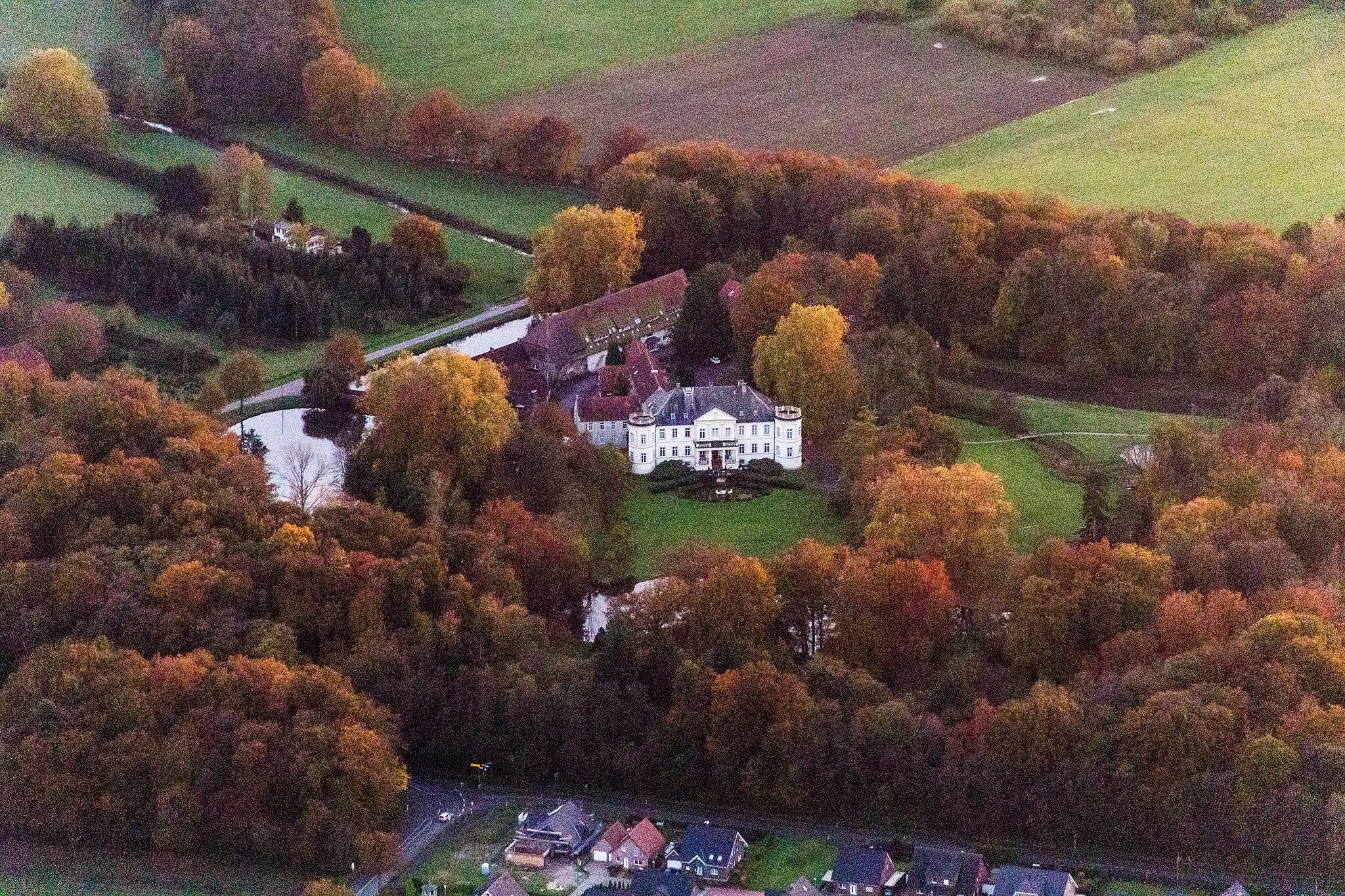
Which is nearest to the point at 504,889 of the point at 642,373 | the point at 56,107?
the point at 642,373

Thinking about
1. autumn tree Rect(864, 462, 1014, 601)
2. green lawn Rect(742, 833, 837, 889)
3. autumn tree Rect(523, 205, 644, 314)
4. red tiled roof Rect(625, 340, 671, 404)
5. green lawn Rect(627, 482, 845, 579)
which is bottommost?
green lawn Rect(742, 833, 837, 889)

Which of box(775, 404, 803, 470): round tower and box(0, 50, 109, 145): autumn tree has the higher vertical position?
box(0, 50, 109, 145): autumn tree

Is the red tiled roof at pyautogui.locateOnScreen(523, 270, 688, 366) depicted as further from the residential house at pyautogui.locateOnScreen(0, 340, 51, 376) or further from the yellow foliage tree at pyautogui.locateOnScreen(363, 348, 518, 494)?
the residential house at pyautogui.locateOnScreen(0, 340, 51, 376)

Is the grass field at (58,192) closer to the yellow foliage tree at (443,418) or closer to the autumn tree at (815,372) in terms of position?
the yellow foliage tree at (443,418)

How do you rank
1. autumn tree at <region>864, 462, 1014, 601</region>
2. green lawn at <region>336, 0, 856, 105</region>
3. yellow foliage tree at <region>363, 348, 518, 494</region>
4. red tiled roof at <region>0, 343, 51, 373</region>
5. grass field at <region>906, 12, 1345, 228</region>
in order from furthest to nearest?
1. green lawn at <region>336, 0, 856, 105</region>
2. grass field at <region>906, 12, 1345, 228</region>
3. red tiled roof at <region>0, 343, 51, 373</region>
4. yellow foliage tree at <region>363, 348, 518, 494</region>
5. autumn tree at <region>864, 462, 1014, 601</region>

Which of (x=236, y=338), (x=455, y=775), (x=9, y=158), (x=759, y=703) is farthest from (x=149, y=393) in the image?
(x=9, y=158)

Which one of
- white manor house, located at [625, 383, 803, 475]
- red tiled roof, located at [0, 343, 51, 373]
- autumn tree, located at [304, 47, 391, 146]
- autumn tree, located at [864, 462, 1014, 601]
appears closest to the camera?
autumn tree, located at [864, 462, 1014, 601]

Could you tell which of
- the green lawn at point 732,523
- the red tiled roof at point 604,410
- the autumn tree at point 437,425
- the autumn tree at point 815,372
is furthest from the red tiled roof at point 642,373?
the autumn tree at point 437,425

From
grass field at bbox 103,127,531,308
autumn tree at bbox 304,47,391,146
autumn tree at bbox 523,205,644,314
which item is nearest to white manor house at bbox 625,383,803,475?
autumn tree at bbox 523,205,644,314
